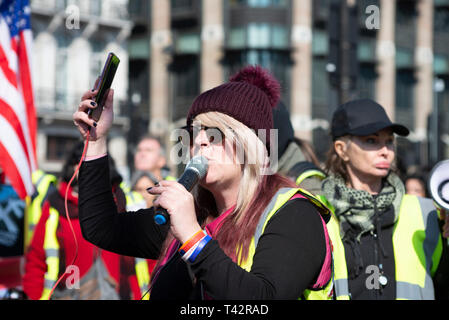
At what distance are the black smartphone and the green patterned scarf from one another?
1300mm

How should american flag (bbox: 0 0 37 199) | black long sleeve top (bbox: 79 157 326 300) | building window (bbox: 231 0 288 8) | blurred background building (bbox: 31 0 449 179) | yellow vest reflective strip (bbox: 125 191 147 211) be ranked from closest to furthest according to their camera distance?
1. black long sleeve top (bbox: 79 157 326 300)
2. american flag (bbox: 0 0 37 199)
3. yellow vest reflective strip (bbox: 125 191 147 211)
4. blurred background building (bbox: 31 0 449 179)
5. building window (bbox: 231 0 288 8)

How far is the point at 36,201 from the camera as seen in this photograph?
5.01 metres

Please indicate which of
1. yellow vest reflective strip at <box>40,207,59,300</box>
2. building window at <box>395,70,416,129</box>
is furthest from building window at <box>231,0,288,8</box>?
yellow vest reflective strip at <box>40,207,59,300</box>

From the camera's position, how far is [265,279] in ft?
5.98

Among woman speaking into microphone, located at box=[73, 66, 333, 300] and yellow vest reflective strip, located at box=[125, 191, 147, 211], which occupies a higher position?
woman speaking into microphone, located at box=[73, 66, 333, 300]

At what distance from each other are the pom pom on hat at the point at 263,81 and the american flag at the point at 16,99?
2210 mm

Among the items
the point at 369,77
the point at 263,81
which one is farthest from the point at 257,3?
the point at 263,81

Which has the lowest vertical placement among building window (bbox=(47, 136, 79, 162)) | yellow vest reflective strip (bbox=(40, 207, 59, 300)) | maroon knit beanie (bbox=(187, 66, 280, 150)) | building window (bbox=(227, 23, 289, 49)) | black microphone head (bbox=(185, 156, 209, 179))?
building window (bbox=(47, 136, 79, 162))

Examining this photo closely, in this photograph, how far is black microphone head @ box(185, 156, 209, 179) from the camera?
6.52ft

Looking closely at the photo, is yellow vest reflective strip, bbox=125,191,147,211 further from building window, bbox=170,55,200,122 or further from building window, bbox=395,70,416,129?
building window, bbox=395,70,416,129

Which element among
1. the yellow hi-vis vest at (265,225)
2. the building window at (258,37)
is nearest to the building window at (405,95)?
the building window at (258,37)

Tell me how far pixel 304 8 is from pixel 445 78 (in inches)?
368
